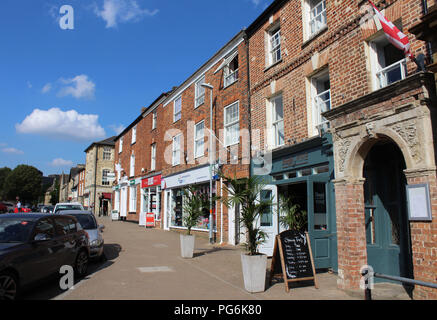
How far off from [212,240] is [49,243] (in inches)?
343

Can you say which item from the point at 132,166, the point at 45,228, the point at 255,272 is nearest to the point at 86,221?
the point at 45,228

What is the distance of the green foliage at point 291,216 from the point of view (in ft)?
31.9

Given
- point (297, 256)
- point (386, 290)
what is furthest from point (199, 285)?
point (386, 290)

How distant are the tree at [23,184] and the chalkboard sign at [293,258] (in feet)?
255

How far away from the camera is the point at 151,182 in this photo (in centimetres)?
2433

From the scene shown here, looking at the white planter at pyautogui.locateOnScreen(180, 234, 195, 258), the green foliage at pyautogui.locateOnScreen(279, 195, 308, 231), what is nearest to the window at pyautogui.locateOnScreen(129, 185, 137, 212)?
the white planter at pyautogui.locateOnScreen(180, 234, 195, 258)

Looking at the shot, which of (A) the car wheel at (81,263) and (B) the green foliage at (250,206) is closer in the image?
(B) the green foliage at (250,206)

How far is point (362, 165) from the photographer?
23.4 feet

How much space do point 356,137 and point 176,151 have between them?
1468 centimetres

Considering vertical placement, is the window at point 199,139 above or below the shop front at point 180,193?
above

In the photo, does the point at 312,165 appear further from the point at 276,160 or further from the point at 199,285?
the point at 199,285

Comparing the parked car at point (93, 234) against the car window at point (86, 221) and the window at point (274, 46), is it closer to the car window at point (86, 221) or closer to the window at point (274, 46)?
the car window at point (86, 221)

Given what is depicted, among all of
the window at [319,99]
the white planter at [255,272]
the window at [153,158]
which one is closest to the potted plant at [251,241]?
the white planter at [255,272]

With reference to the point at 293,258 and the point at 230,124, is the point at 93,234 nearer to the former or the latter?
the point at 293,258
